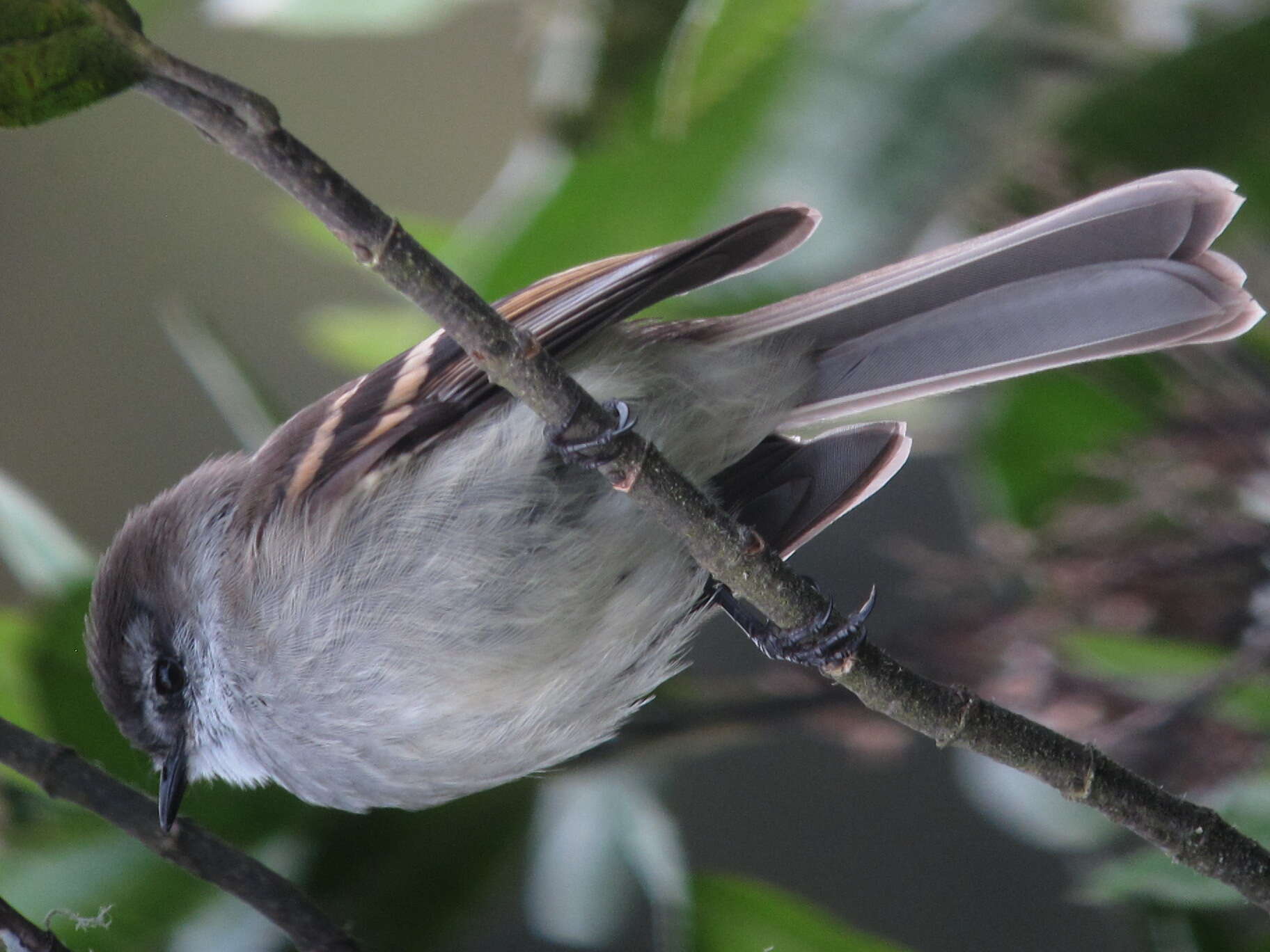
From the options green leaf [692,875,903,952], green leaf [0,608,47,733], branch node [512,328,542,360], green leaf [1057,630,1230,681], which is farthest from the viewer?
green leaf [1057,630,1230,681]

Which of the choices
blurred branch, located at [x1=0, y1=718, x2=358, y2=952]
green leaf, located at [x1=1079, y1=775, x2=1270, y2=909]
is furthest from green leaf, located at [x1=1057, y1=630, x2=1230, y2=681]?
blurred branch, located at [x1=0, y1=718, x2=358, y2=952]

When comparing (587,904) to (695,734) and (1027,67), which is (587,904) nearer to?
(695,734)

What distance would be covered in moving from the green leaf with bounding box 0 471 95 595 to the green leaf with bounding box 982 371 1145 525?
1.25m

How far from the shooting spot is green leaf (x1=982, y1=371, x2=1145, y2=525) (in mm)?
1693

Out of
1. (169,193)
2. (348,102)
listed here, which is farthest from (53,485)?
(348,102)

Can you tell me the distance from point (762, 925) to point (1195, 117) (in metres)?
1.06

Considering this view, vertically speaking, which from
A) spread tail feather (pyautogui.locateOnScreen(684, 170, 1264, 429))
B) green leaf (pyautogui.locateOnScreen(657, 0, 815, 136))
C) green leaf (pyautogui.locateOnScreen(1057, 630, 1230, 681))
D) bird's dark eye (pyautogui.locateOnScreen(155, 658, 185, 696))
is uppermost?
green leaf (pyautogui.locateOnScreen(657, 0, 815, 136))

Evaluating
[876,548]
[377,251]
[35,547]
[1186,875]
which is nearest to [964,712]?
[1186,875]

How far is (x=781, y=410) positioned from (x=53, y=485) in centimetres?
200

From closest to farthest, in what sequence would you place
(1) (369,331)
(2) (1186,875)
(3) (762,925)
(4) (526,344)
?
(4) (526,344), (2) (1186,875), (3) (762,925), (1) (369,331)

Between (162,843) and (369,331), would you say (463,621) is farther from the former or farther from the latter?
(369,331)

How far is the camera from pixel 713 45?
1133 mm

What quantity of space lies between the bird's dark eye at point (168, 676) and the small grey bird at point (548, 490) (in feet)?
0.13

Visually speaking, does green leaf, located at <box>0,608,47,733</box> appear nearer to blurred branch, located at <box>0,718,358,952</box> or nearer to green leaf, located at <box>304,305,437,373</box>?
blurred branch, located at <box>0,718,358,952</box>
